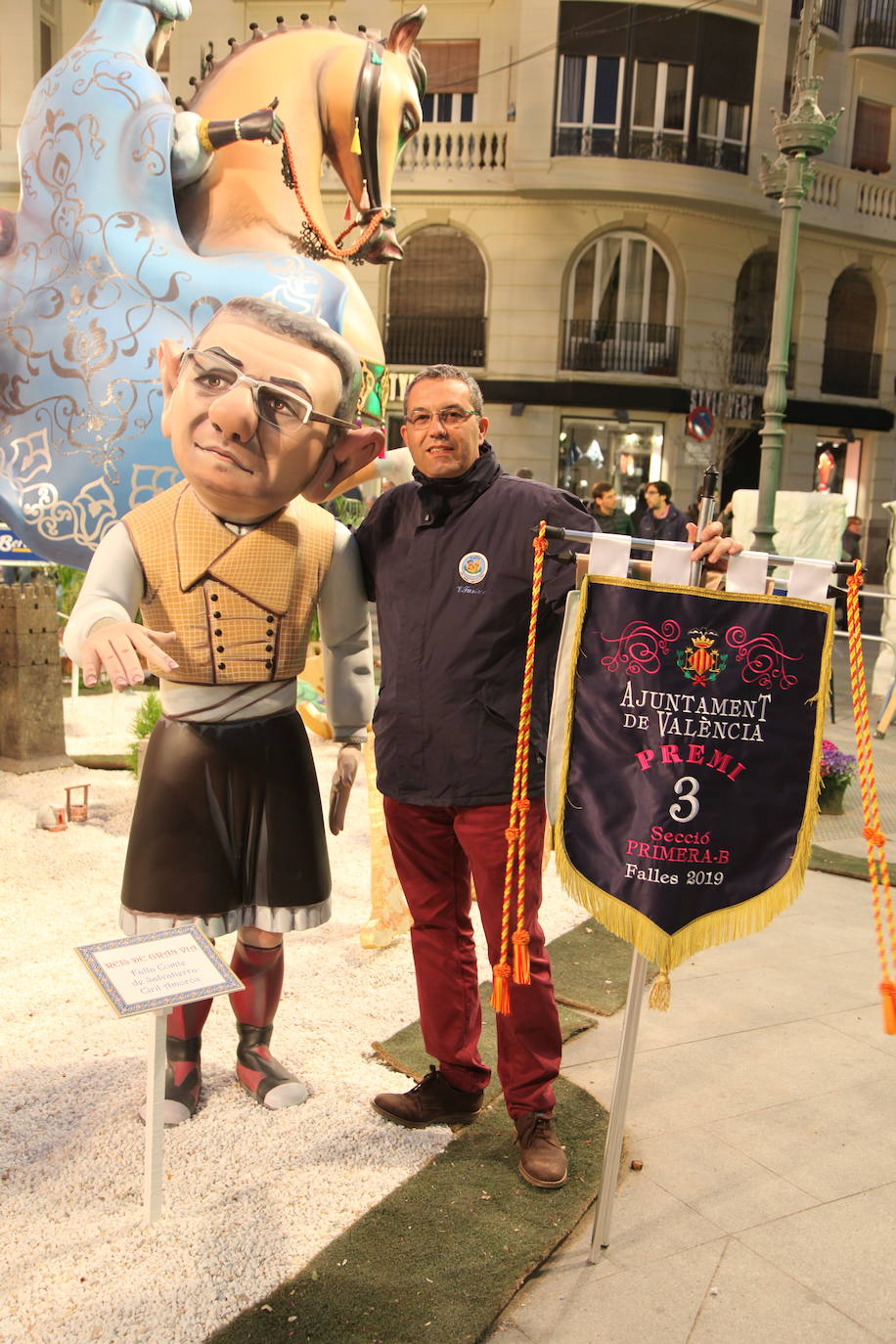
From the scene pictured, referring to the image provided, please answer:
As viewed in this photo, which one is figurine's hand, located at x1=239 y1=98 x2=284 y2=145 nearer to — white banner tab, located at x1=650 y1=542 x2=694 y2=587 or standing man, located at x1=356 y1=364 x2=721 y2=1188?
standing man, located at x1=356 y1=364 x2=721 y2=1188

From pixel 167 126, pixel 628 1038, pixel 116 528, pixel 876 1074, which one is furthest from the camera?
pixel 167 126

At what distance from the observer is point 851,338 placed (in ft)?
65.9

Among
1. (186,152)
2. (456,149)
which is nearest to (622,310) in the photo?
(456,149)

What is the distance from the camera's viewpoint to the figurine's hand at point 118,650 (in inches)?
99.9

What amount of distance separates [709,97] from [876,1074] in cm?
1778

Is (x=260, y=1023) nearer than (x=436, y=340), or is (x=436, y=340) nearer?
(x=260, y=1023)

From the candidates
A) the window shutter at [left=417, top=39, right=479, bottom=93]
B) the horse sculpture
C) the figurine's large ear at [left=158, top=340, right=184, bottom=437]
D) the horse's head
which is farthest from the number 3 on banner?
the window shutter at [left=417, top=39, right=479, bottom=93]

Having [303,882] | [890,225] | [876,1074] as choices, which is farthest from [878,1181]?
[890,225]

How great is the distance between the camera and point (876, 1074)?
3531mm

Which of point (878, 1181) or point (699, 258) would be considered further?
point (699, 258)

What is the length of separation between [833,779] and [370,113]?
14.0ft

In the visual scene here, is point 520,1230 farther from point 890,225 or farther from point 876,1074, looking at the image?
point 890,225

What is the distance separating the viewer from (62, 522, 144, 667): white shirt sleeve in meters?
2.66

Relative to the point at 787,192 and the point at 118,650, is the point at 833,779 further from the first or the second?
the point at 118,650
